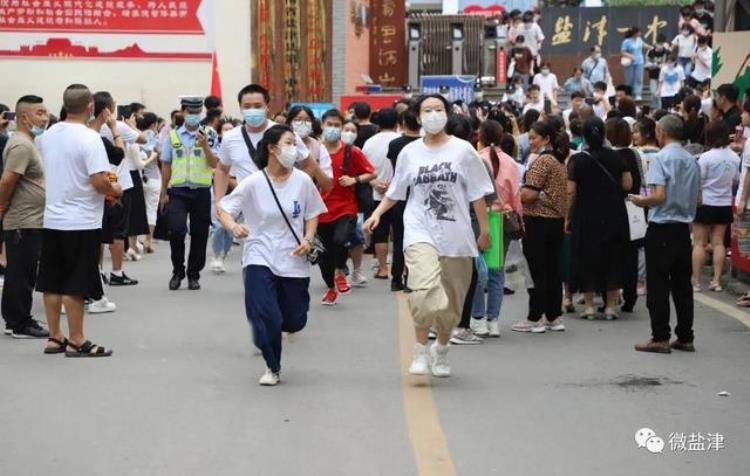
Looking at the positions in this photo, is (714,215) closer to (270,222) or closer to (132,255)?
(270,222)

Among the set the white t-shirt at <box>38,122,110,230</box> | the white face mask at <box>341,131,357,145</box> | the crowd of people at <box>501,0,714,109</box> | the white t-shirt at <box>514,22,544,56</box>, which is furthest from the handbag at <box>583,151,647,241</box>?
the white t-shirt at <box>514,22,544,56</box>

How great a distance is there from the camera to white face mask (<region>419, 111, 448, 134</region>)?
9.04m

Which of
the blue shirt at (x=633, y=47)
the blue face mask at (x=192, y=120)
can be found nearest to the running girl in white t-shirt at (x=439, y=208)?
the blue face mask at (x=192, y=120)

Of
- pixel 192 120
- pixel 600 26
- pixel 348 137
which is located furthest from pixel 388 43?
pixel 192 120

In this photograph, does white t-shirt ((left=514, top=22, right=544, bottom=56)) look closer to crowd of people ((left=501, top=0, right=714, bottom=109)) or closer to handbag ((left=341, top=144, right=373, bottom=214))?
crowd of people ((left=501, top=0, right=714, bottom=109))

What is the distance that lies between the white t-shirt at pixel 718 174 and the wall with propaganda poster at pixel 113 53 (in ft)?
54.6

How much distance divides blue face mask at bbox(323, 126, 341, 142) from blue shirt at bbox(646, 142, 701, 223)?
14.1 feet

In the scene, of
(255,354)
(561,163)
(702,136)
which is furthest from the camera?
(702,136)

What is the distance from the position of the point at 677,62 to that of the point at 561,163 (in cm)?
1762

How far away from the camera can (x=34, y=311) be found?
12.7 meters

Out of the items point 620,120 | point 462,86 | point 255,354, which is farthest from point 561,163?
point 462,86

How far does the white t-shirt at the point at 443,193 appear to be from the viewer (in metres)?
9.01

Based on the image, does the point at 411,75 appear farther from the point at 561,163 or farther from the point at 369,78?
the point at 561,163

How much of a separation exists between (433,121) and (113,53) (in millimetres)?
20694
